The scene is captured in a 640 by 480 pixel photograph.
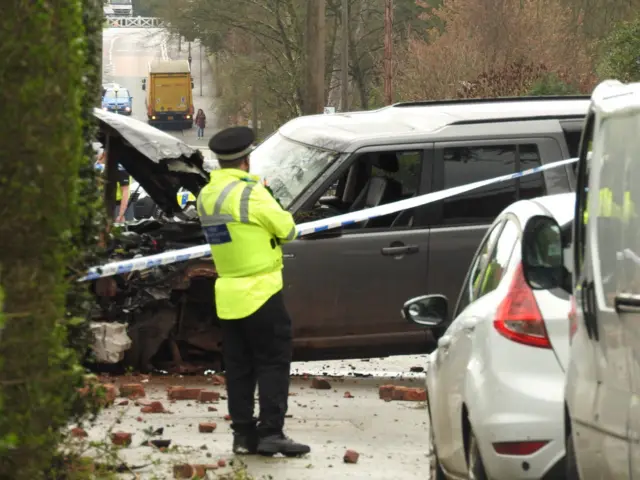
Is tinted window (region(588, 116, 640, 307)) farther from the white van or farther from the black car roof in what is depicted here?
the black car roof

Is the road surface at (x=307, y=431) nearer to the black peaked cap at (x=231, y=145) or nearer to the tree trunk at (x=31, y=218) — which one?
the black peaked cap at (x=231, y=145)

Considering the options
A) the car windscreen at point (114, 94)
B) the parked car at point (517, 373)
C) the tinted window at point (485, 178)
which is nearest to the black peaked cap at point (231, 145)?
the parked car at point (517, 373)

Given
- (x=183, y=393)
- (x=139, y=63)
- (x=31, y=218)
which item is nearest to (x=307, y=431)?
(x=183, y=393)

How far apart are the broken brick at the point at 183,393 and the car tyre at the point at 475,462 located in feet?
13.8

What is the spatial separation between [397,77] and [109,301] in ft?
134

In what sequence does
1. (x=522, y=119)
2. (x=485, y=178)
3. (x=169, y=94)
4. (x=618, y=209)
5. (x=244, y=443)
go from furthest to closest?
(x=169, y=94)
(x=522, y=119)
(x=485, y=178)
(x=244, y=443)
(x=618, y=209)

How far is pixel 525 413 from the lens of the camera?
5.54m

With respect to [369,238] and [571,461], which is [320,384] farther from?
[571,461]

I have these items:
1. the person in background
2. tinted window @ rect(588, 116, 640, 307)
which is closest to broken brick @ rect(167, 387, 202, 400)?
tinted window @ rect(588, 116, 640, 307)

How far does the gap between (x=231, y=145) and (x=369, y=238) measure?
2.52m

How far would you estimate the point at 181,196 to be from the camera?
12766 millimetres

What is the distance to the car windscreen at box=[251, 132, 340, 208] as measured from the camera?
34.8 feet

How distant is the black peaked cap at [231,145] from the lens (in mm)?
8070

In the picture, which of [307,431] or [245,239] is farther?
[307,431]
